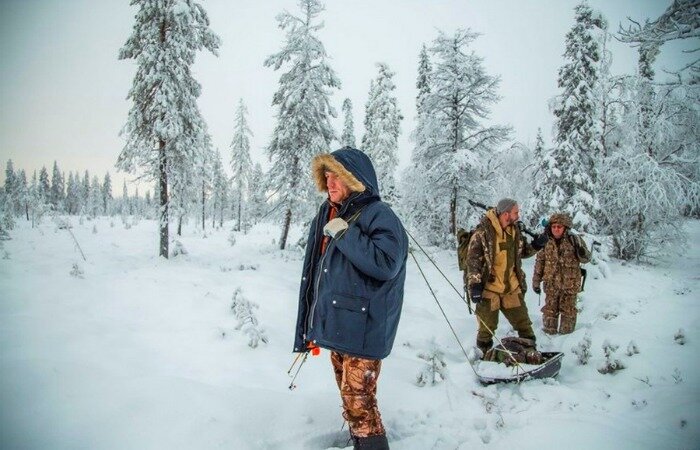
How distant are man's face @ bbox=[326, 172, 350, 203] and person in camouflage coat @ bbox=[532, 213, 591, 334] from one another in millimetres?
5446

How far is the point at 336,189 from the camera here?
2.96m

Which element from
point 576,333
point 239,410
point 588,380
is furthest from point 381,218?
point 576,333

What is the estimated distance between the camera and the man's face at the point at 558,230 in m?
6.72

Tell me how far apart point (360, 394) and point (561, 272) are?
18.8ft

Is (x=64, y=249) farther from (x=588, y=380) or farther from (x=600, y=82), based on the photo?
(x=600, y=82)

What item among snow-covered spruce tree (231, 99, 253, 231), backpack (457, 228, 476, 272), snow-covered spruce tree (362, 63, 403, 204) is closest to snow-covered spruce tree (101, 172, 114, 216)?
snow-covered spruce tree (231, 99, 253, 231)

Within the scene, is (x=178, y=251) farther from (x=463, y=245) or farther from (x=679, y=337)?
(x=679, y=337)

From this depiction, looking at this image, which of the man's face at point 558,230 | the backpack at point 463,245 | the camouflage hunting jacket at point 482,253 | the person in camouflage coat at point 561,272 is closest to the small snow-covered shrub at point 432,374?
the camouflage hunting jacket at point 482,253

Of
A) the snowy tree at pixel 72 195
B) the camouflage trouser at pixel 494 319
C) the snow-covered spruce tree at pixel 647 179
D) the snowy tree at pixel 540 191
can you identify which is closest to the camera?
the camouflage trouser at pixel 494 319

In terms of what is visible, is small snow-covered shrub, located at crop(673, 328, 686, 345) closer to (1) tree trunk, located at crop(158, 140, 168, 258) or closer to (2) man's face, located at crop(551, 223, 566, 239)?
(2) man's face, located at crop(551, 223, 566, 239)

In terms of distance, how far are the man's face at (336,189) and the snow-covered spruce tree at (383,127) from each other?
24.9 metres

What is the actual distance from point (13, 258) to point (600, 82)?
2445 cm

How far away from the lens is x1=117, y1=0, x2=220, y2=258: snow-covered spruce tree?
1440 centimetres

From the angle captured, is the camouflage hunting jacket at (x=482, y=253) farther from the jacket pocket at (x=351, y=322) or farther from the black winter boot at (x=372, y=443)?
the jacket pocket at (x=351, y=322)
